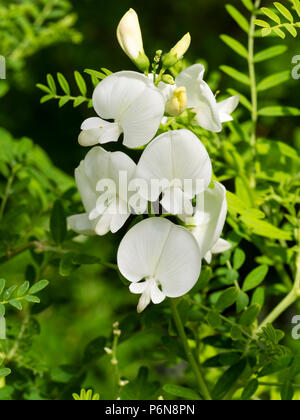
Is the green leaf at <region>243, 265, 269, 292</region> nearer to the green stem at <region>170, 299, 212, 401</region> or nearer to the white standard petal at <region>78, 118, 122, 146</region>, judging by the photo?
the green stem at <region>170, 299, 212, 401</region>

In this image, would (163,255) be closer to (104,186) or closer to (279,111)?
(104,186)

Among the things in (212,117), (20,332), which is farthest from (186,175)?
(20,332)

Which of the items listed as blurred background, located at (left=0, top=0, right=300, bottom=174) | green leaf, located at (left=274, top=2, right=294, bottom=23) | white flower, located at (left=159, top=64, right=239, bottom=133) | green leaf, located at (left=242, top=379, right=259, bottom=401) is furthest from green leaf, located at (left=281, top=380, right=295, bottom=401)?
blurred background, located at (left=0, top=0, right=300, bottom=174)

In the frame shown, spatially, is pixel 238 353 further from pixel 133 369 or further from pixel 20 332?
pixel 133 369

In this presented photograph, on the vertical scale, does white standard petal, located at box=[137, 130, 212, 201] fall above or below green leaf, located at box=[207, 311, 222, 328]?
above

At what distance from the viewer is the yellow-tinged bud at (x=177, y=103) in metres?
0.54

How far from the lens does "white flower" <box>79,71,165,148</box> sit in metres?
0.55

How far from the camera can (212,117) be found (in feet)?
1.89

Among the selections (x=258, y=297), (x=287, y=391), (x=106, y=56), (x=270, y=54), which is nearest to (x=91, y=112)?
(x=106, y=56)

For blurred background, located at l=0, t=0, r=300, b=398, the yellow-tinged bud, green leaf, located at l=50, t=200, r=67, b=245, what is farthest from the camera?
blurred background, located at l=0, t=0, r=300, b=398

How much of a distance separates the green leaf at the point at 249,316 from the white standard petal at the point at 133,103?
0.23 meters

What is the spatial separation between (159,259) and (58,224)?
0.72ft

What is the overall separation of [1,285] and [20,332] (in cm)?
18

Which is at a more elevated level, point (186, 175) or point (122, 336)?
point (186, 175)
